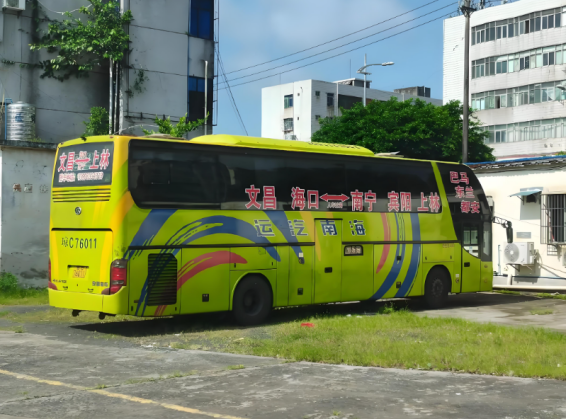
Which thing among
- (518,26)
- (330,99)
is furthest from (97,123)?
(330,99)

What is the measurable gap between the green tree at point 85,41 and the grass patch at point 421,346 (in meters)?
18.0

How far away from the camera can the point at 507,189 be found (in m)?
23.3

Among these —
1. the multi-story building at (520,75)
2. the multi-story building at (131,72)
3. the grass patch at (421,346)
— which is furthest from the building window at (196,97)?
the multi-story building at (520,75)

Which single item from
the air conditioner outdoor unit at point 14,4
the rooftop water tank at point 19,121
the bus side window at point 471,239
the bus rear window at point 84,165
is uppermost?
the air conditioner outdoor unit at point 14,4

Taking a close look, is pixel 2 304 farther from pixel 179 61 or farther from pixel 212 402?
pixel 179 61

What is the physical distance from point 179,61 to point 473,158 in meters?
23.1

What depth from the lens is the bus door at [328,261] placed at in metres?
15.6

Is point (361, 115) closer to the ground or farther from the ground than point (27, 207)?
farther from the ground

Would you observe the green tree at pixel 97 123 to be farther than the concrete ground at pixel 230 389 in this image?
Yes

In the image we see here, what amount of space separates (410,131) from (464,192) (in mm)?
26923

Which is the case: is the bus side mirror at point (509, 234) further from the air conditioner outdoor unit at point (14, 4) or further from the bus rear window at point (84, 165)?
the air conditioner outdoor unit at point (14, 4)

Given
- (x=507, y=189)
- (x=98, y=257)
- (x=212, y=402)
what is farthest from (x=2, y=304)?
(x=507, y=189)

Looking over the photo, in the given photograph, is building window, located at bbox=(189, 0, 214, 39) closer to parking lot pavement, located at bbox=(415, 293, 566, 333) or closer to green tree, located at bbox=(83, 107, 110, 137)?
green tree, located at bbox=(83, 107, 110, 137)

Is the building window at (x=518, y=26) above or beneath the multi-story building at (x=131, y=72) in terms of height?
above
